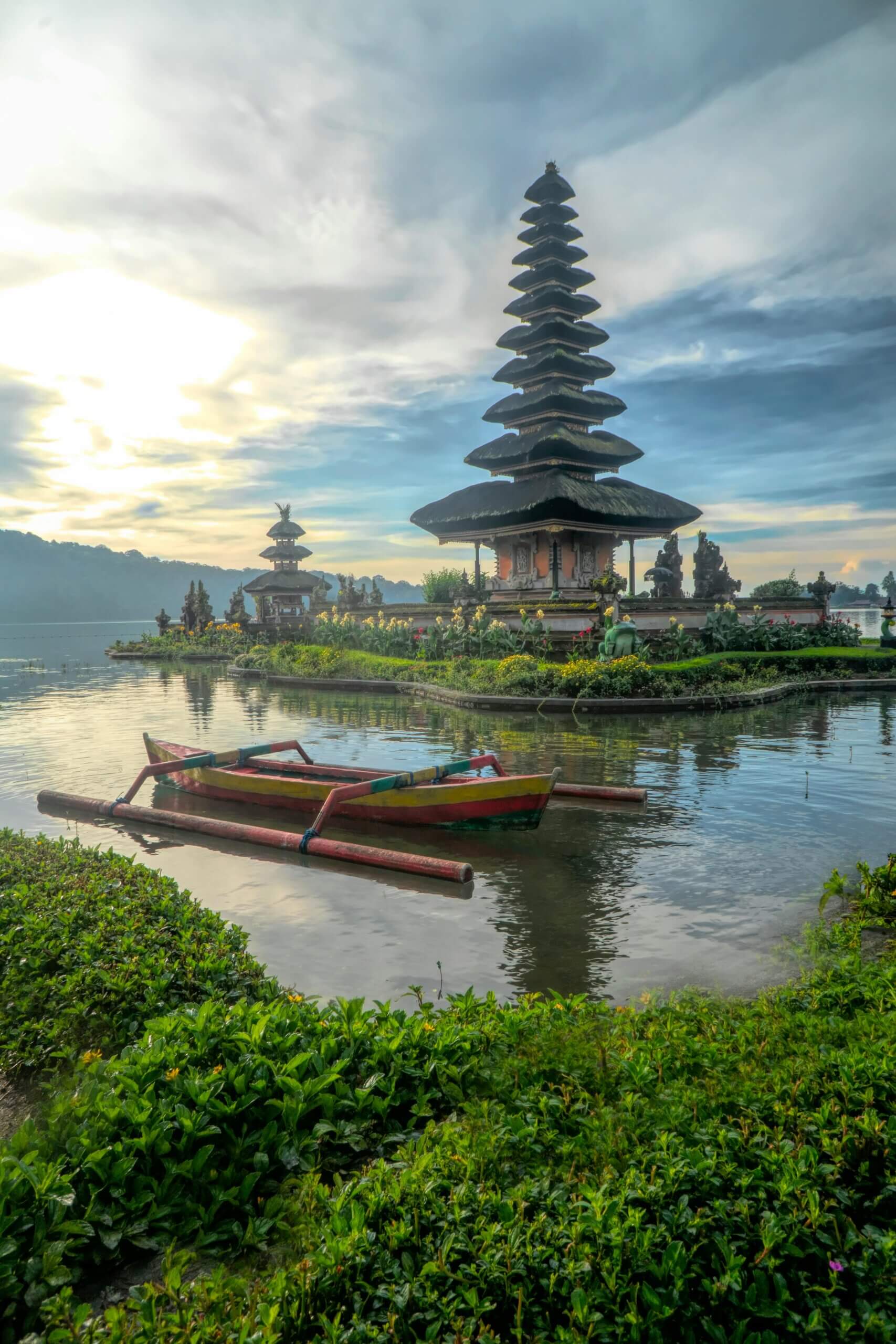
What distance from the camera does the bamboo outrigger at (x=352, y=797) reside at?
8445 mm

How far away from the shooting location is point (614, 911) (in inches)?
274

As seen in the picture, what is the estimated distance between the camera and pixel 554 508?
114ft

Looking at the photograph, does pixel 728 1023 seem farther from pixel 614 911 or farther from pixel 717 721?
pixel 717 721

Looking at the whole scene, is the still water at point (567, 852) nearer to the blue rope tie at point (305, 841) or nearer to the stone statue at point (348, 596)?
the blue rope tie at point (305, 841)

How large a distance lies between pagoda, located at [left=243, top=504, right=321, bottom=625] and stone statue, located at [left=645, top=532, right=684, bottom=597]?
1110 inches

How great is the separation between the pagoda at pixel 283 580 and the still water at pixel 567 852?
42.6m

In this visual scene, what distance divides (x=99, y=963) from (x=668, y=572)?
35917 mm

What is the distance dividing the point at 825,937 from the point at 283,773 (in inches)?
293

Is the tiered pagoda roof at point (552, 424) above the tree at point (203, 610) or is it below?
above

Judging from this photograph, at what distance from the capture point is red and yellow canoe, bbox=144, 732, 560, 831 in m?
8.91

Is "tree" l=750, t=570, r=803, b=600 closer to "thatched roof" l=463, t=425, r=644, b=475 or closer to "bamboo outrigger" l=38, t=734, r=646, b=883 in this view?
"thatched roof" l=463, t=425, r=644, b=475

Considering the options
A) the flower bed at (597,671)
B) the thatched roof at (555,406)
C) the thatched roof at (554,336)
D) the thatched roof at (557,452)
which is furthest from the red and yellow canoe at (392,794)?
the thatched roof at (554,336)

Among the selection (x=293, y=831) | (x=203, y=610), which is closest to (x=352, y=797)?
(x=293, y=831)

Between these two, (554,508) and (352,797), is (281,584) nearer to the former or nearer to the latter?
(554,508)
